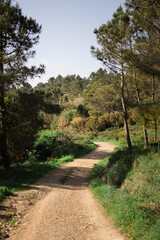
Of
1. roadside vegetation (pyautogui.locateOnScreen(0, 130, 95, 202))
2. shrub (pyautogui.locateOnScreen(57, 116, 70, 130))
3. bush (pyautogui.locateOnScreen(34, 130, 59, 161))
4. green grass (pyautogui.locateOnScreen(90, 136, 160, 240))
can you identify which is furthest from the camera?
shrub (pyautogui.locateOnScreen(57, 116, 70, 130))

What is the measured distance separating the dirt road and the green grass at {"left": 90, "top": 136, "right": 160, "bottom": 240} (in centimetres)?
36

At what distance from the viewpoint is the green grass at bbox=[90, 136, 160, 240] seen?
432 centimetres

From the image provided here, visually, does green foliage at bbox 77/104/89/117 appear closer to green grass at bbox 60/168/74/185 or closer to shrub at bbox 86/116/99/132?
shrub at bbox 86/116/99/132

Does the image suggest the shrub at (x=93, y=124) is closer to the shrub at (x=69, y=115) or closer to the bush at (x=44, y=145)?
the shrub at (x=69, y=115)

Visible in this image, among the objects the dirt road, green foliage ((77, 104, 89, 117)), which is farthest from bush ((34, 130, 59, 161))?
green foliage ((77, 104, 89, 117))

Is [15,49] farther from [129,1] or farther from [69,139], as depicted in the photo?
[69,139]

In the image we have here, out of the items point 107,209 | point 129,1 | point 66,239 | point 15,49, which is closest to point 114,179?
point 107,209

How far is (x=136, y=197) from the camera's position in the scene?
5.50 m

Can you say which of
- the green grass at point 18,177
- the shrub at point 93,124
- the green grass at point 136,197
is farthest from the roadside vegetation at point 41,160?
the shrub at point 93,124

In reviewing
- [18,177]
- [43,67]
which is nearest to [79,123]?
[43,67]

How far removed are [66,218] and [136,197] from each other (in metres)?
2.32

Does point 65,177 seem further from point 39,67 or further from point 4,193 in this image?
point 39,67

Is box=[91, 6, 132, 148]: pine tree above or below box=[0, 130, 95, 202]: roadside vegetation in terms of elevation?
above

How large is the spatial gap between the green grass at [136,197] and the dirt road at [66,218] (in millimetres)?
362
